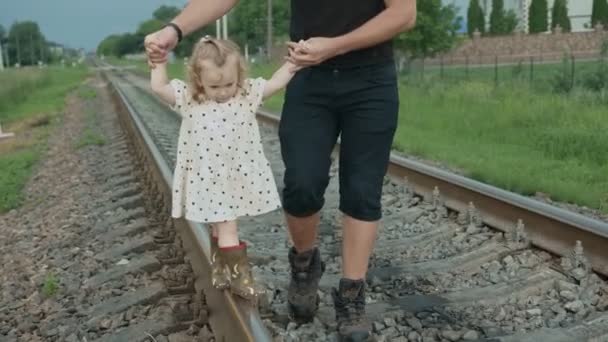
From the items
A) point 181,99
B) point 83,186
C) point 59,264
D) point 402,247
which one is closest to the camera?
point 181,99

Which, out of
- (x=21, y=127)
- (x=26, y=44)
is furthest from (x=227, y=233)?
(x=26, y=44)

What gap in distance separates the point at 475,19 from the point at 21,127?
45520mm

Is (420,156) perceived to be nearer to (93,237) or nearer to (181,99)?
(93,237)

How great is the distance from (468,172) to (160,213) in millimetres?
3118

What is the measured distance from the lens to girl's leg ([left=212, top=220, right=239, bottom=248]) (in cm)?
329

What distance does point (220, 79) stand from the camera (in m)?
3.06

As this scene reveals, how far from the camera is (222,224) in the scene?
130 inches

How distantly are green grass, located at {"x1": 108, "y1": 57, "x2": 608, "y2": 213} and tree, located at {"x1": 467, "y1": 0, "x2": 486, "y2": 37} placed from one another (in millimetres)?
44582

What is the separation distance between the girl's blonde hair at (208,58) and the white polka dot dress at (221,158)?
0.13 ft

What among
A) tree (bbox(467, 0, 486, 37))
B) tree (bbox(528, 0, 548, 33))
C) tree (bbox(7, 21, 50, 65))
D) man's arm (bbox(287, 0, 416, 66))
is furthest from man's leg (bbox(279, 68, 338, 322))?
tree (bbox(7, 21, 50, 65))

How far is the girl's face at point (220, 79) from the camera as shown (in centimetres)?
304

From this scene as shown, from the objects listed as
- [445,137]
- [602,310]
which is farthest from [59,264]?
[445,137]

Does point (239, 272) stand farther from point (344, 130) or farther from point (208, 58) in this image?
point (208, 58)

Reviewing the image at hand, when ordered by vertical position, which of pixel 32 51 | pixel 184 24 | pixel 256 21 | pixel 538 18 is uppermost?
pixel 256 21
